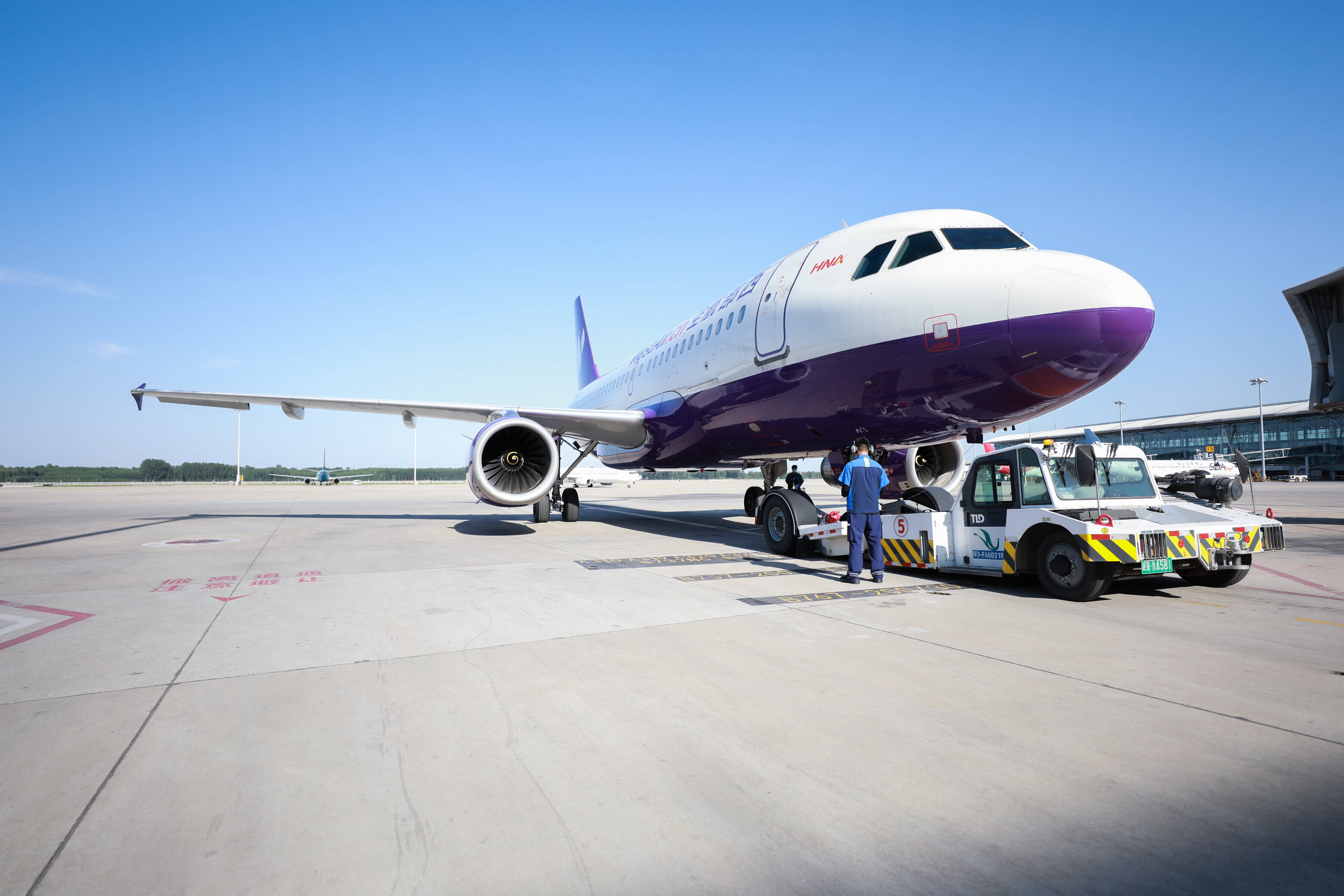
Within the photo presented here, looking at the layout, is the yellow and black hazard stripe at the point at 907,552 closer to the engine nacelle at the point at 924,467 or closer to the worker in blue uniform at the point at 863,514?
the worker in blue uniform at the point at 863,514

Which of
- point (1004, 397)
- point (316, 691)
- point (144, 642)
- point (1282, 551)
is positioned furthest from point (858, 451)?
point (1282, 551)

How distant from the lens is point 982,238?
688 cm

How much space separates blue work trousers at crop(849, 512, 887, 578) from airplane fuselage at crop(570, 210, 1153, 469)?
1276 mm

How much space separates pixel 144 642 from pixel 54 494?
155 feet

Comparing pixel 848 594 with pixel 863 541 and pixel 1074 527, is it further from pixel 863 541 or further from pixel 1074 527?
pixel 1074 527

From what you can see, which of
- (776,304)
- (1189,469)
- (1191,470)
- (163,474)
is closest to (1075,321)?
(776,304)

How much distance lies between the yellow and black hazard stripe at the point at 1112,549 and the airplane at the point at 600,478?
3430cm

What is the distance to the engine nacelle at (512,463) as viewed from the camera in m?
11.1

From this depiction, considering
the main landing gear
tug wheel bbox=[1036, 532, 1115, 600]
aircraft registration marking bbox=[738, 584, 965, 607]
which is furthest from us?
the main landing gear

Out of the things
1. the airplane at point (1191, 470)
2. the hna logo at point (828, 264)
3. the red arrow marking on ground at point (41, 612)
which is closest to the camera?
the red arrow marking on ground at point (41, 612)

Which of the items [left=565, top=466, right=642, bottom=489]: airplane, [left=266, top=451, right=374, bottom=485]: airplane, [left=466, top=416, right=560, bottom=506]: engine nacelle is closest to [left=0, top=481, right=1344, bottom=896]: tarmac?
[left=466, top=416, right=560, bottom=506]: engine nacelle

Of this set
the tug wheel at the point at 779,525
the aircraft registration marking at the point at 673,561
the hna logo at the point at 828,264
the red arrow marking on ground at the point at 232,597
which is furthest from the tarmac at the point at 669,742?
the hna logo at the point at 828,264

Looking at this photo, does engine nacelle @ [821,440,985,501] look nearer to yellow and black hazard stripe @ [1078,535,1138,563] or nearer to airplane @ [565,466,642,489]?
yellow and black hazard stripe @ [1078,535,1138,563]

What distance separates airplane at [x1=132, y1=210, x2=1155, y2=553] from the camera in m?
5.96
